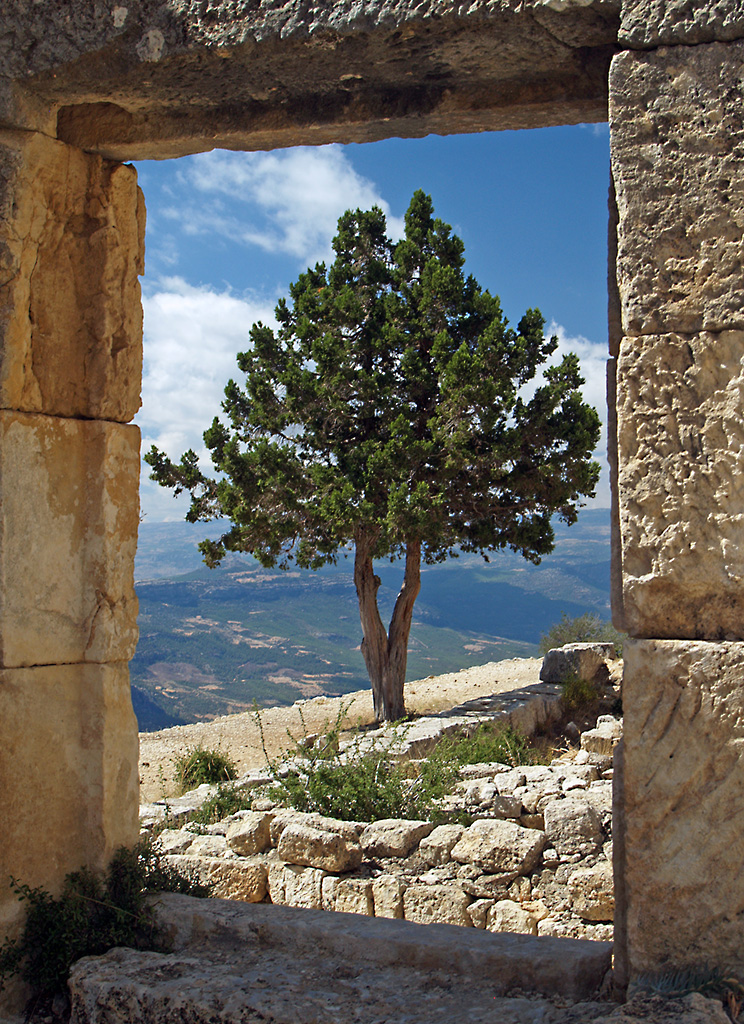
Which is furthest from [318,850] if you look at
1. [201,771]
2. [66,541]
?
[201,771]

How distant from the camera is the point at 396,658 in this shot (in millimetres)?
13805

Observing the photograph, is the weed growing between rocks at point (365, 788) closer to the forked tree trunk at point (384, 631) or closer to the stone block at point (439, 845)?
the stone block at point (439, 845)

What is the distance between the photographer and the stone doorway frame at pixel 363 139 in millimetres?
2590

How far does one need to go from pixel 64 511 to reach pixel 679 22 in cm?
299

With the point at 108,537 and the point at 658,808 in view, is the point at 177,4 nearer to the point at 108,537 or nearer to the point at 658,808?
the point at 108,537

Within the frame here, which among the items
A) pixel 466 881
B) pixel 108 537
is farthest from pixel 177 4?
pixel 466 881

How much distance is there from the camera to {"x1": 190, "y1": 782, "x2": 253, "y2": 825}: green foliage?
6.48 meters

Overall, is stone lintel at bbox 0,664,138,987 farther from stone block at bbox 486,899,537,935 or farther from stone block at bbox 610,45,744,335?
stone block at bbox 610,45,744,335

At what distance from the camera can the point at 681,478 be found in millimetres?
2621

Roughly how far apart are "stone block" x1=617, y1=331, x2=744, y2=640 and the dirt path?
25.3 ft

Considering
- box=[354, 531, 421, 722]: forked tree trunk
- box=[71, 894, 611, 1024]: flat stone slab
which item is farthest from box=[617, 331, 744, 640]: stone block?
box=[354, 531, 421, 722]: forked tree trunk

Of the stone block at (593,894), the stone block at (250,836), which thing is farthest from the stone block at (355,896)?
the stone block at (593,894)

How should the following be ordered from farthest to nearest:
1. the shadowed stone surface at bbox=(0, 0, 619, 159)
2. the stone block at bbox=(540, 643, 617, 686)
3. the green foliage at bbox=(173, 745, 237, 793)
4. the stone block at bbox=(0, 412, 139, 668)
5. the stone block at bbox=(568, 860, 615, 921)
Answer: the stone block at bbox=(540, 643, 617, 686), the green foliage at bbox=(173, 745, 237, 793), the stone block at bbox=(568, 860, 615, 921), the stone block at bbox=(0, 412, 139, 668), the shadowed stone surface at bbox=(0, 0, 619, 159)

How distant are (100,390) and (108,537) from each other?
26.5 inches
